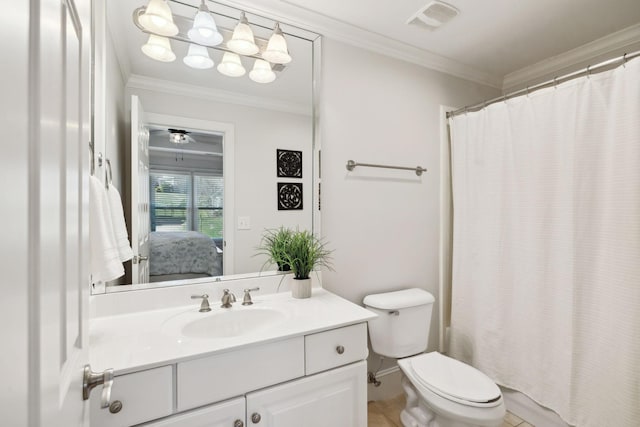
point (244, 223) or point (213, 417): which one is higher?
point (244, 223)

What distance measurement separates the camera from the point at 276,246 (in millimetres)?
1644

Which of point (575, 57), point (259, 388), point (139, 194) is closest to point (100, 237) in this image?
point (139, 194)

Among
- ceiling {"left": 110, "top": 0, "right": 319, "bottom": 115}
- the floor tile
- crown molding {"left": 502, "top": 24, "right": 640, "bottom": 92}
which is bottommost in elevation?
the floor tile

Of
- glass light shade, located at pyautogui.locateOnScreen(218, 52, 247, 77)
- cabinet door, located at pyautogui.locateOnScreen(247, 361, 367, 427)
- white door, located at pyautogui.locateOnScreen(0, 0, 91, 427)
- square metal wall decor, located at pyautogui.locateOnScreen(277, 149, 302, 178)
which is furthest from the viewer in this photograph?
square metal wall decor, located at pyautogui.locateOnScreen(277, 149, 302, 178)

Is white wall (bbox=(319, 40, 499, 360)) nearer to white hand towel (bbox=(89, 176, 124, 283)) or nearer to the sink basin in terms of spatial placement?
the sink basin

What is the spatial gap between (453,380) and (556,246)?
0.91 m

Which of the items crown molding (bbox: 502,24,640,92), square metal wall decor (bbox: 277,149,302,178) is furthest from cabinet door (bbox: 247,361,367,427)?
crown molding (bbox: 502,24,640,92)

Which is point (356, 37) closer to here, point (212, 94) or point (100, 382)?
point (212, 94)

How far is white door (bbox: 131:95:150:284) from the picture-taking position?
137 cm

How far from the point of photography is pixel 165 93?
1.44 meters

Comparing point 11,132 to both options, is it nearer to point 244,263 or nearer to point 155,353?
point 155,353

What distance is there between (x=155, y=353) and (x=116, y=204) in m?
0.63

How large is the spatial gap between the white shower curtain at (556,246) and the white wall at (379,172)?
0.22 m

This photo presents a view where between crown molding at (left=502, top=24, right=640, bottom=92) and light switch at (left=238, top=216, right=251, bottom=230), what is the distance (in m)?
2.40
